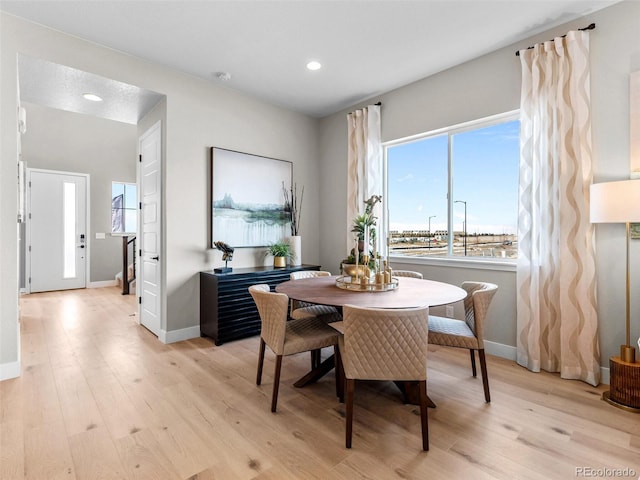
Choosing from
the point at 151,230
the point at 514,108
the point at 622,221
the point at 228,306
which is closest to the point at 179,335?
the point at 228,306

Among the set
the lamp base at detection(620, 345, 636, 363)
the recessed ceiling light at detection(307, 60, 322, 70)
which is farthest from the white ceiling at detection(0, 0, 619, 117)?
the lamp base at detection(620, 345, 636, 363)

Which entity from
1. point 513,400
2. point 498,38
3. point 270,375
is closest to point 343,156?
point 498,38

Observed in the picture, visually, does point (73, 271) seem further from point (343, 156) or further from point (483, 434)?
point (483, 434)

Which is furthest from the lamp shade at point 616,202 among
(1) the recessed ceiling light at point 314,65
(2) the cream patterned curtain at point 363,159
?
(1) the recessed ceiling light at point 314,65

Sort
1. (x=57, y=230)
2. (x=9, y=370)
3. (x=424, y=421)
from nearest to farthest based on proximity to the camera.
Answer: (x=424, y=421) → (x=9, y=370) → (x=57, y=230)

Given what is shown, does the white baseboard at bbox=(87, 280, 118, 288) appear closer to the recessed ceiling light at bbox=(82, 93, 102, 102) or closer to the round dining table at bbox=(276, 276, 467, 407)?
the recessed ceiling light at bbox=(82, 93, 102, 102)

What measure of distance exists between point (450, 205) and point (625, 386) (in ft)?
6.74

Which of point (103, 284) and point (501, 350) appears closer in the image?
point (501, 350)

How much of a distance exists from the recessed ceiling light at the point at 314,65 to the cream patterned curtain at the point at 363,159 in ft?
3.12

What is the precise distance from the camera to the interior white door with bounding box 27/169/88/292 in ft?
20.2

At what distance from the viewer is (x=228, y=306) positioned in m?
3.43

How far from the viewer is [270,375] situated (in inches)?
104

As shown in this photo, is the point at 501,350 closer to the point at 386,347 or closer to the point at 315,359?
the point at 315,359

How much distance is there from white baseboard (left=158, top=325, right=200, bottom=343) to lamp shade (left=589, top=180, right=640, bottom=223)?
148 inches
